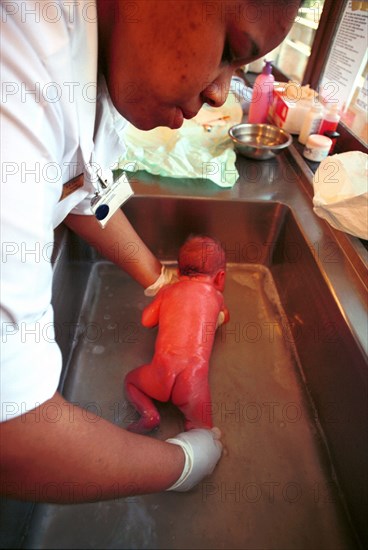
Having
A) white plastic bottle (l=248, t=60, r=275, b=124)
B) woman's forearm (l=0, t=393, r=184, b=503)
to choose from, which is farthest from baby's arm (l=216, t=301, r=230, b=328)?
white plastic bottle (l=248, t=60, r=275, b=124)

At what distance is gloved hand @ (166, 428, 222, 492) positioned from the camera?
→ 68 cm

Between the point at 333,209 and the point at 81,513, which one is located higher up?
the point at 333,209

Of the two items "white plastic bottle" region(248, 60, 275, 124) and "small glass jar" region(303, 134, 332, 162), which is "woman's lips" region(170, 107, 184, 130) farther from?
"white plastic bottle" region(248, 60, 275, 124)

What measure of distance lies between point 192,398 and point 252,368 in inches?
8.6

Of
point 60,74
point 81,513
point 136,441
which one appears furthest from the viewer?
point 81,513

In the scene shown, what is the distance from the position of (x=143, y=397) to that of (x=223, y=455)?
9.2 inches

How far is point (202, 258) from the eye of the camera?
3.37 ft

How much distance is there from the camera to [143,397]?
0.83m

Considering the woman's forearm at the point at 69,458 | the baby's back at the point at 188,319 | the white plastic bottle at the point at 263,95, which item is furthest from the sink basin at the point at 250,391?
the white plastic bottle at the point at 263,95

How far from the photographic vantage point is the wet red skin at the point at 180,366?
80 cm

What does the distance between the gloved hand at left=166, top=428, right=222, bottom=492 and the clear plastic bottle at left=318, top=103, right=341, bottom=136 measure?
1.04 metres

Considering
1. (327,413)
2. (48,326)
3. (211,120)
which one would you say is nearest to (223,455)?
(327,413)

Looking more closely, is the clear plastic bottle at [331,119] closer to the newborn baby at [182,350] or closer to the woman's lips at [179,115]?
the newborn baby at [182,350]

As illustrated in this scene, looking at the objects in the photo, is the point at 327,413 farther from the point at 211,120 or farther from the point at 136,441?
the point at 211,120
